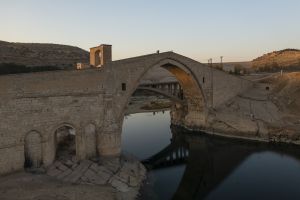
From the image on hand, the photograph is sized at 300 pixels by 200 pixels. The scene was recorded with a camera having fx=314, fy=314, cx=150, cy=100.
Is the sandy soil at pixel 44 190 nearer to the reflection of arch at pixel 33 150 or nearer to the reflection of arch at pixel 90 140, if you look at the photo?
the reflection of arch at pixel 33 150

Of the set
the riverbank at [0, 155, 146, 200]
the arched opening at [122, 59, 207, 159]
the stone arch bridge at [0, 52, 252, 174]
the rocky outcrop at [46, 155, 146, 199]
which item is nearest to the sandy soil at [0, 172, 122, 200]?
the riverbank at [0, 155, 146, 200]

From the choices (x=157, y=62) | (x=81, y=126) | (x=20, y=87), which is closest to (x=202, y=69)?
(x=157, y=62)

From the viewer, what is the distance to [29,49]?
7981 cm

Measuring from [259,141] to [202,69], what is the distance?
37.6 feet

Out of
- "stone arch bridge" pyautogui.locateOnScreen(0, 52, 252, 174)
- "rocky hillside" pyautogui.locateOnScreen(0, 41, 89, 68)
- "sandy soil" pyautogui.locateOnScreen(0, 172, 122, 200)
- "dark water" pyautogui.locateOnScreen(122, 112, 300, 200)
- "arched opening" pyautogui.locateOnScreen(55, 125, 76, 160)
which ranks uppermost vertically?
"rocky hillside" pyautogui.locateOnScreen(0, 41, 89, 68)

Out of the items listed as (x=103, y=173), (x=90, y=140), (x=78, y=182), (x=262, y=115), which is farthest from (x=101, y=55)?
(x=262, y=115)

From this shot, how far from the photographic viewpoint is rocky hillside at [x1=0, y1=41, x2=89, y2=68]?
69188mm

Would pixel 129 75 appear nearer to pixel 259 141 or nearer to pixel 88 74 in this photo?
pixel 88 74

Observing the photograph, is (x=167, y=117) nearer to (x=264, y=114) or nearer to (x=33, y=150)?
(x=264, y=114)

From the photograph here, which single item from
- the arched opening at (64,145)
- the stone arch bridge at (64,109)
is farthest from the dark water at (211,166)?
the arched opening at (64,145)

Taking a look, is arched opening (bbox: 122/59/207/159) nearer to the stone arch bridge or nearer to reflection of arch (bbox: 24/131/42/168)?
the stone arch bridge

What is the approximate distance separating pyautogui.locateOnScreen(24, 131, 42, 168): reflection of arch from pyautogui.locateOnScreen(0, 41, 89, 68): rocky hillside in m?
43.2

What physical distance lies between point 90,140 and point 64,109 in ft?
11.3

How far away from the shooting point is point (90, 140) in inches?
1011
